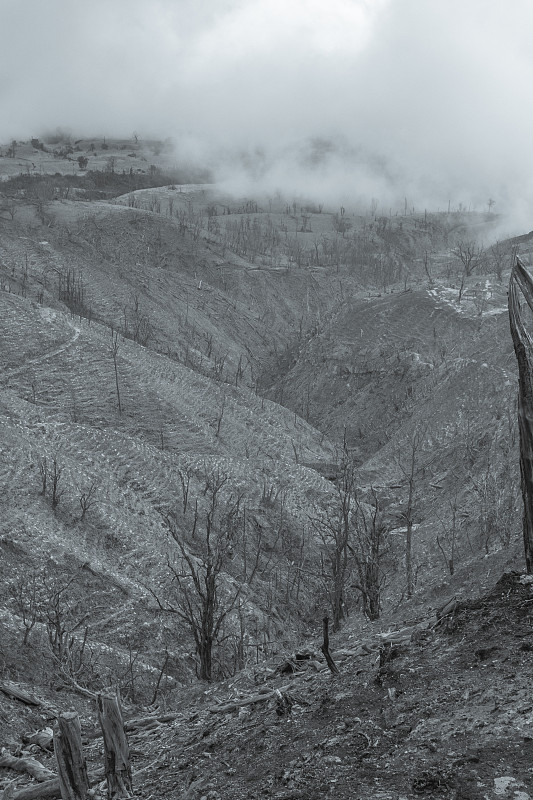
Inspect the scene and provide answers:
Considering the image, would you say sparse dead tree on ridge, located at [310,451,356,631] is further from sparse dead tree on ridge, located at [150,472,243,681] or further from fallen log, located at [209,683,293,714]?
fallen log, located at [209,683,293,714]

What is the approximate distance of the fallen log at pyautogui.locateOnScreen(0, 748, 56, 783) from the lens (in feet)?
32.5

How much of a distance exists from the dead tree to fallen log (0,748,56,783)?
659 cm

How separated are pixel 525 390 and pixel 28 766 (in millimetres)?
8274

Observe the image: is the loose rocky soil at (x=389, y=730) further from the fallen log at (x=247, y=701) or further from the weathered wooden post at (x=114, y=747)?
the weathered wooden post at (x=114, y=747)

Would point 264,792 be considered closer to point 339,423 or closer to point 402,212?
point 339,423

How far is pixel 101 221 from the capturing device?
354 ft

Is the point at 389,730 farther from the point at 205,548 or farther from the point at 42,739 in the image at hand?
the point at 205,548

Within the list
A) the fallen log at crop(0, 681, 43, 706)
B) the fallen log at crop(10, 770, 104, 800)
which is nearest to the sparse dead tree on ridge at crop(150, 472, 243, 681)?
the fallen log at crop(0, 681, 43, 706)

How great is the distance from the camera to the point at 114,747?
760 centimetres

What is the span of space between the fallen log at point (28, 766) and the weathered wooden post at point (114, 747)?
225cm

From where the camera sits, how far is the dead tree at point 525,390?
9895 mm

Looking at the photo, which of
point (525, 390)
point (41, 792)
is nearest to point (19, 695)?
point (41, 792)

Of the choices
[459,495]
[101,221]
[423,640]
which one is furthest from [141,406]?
[101,221]

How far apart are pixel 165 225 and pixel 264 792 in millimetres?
110173
